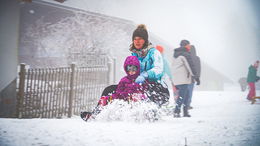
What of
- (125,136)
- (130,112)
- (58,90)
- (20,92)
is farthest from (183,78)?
(20,92)

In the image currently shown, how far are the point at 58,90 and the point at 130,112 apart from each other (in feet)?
13.7

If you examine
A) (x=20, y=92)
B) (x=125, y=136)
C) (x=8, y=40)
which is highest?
(x=8, y=40)

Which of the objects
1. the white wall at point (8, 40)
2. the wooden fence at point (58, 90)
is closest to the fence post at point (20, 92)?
the wooden fence at point (58, 90)

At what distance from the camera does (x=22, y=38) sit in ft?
43.2

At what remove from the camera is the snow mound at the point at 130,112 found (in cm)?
206

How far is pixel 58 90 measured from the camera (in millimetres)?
5652

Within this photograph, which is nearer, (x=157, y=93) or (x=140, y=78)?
(x=140, y=78)

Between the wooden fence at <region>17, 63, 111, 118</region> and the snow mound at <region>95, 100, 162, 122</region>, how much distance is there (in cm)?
377

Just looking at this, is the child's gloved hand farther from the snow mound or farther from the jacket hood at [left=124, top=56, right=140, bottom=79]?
the snow mound

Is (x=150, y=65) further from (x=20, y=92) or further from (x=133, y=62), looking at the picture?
(x=20, y=92)

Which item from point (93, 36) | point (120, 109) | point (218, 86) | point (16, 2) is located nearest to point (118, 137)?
point (120, 109)

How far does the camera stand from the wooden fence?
5.08 meters

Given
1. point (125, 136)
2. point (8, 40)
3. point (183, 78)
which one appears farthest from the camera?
point (8, 40)

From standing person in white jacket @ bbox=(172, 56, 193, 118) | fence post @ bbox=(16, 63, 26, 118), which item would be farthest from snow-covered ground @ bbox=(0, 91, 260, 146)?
fence post @ bbox=(16, 63, 26, 118)
